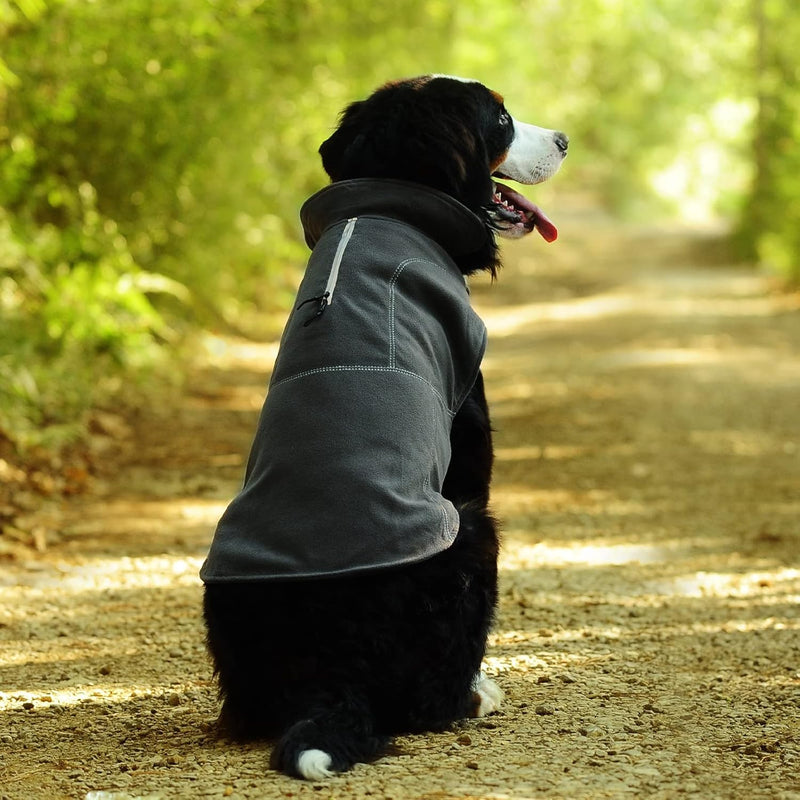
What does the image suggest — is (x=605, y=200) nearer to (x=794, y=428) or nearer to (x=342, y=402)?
(x=794, y=428)

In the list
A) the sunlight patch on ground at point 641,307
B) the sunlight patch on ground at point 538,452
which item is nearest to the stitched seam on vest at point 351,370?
the sunlight patch on ground at point 538,452

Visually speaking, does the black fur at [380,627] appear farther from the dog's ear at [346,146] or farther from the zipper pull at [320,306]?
the zipper pull at [320,306]

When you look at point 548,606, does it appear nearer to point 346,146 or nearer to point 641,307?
point 346,146

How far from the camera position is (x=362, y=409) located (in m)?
3.02

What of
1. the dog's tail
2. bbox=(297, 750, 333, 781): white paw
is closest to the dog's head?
the dog's tail

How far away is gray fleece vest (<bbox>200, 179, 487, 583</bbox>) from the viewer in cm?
297

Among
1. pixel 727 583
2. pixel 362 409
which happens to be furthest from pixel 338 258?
pixel 727 583

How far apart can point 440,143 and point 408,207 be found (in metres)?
0.21

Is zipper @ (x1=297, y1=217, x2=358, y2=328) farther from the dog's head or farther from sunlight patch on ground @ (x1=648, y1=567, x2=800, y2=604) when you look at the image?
sunlight patch on ground @ (x1=648, y1=567, x2=800, y2=604)

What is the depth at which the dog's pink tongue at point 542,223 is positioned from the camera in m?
3.76

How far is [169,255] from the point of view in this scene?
9.84 m

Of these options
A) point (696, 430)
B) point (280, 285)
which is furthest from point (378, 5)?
point (696, 430)

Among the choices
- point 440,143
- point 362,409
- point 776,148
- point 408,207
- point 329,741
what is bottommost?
point 329,741

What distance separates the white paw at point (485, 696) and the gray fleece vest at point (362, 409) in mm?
519
